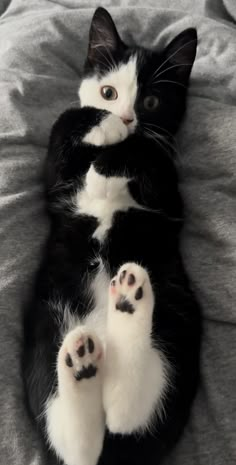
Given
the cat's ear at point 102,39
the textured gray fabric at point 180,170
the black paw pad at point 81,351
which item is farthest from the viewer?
the cat's ear at point 102,39

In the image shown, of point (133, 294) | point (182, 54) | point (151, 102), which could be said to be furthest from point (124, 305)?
point (182, 54)

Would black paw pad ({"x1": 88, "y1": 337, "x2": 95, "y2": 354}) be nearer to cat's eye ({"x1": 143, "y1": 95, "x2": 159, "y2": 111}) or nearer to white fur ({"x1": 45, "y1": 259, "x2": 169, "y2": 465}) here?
white fur ({"x1": 45, "y1": 259, "x2": 169, "y2": 465})

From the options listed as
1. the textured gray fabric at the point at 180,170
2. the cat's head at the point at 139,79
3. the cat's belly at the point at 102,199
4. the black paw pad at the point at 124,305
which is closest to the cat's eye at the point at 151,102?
the cat's head at the point at 139,79

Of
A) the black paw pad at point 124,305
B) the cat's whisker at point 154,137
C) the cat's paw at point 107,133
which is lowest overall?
the black paw pad at point 124,305

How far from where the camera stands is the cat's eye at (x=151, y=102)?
1165 millimetres

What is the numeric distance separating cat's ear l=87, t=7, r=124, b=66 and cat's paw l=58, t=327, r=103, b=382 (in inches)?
33.1

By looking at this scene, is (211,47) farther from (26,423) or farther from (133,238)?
(26,423)

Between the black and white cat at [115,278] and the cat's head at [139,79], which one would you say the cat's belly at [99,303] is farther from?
the cat's head at [139,79]

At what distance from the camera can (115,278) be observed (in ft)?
2.89

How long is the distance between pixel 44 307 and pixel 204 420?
0.45m

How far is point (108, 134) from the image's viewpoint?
Answer: 39.5 inches

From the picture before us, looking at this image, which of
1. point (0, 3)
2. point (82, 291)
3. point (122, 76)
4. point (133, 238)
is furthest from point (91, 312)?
point (0, 3)

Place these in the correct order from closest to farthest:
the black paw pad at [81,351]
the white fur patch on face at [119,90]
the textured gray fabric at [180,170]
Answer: the black paw pad at [81,351] < the textured gray fabric at [180,170] < the white fur patch on face at [119,90]

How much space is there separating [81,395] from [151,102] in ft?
2.59
